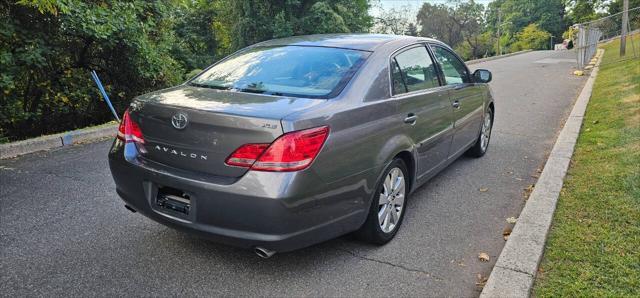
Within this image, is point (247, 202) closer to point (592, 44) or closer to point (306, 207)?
point (306, 207)

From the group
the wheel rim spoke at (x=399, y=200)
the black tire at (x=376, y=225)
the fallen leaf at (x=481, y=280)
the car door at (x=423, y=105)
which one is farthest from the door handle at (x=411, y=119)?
the fallen leaf at (x=481, y=280)

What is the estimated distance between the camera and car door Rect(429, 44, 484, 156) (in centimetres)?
463

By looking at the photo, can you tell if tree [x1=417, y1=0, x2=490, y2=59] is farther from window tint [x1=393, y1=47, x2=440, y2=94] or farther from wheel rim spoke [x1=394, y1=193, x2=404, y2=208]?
wheel rim spoke [x1=394, y1=193, x2=404, y2=208]

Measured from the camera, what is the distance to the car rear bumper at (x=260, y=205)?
2.63 meters

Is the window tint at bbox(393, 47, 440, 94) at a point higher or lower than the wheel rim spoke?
higher

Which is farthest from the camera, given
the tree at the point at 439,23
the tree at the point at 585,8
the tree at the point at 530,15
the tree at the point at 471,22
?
the tree at the point at 530,15

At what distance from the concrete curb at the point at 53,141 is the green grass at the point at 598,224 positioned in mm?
6240

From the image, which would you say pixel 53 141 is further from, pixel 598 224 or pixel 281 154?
pixel 598 224

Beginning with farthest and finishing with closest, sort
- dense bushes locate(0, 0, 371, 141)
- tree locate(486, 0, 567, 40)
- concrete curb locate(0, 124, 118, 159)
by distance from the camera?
tree locate(486, 0, 567, 40) → dense bushes locate(0, 0, 371, 141) → concrete curb locate(0, 124, 118, 159)

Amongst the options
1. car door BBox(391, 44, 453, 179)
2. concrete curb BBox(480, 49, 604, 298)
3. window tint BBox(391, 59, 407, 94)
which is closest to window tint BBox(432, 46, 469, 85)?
car door BBox(391, 44, 453, 179)

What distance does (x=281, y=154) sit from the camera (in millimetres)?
2627

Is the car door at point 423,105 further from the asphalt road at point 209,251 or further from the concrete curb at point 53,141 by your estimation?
the concrete curb at point 53,141

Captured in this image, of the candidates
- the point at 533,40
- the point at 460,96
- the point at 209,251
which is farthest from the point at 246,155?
the point at 533,40

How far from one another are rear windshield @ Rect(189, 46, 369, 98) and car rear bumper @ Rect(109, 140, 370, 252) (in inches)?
27.6
